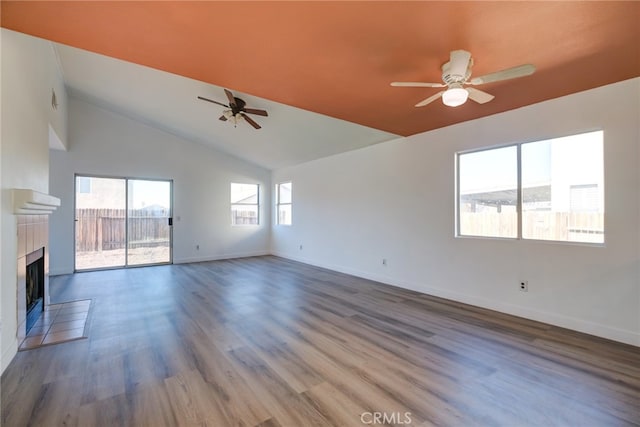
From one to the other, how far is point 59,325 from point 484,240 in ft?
16.6

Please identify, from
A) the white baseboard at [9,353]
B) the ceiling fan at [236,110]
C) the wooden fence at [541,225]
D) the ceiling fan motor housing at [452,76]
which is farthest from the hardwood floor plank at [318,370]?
the ceiling fan at [236,110]

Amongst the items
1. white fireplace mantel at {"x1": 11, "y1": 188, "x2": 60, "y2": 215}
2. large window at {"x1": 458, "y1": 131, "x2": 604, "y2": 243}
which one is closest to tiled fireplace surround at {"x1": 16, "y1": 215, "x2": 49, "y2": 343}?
white fireplace mantel at {"x1": 11, "y1": 188, "x2": 60, "y2": 215}

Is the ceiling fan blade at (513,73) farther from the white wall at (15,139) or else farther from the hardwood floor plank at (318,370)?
the white wall at (15,139)

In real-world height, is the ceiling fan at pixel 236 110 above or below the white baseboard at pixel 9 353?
above

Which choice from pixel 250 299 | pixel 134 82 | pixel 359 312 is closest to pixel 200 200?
pixel 134 82

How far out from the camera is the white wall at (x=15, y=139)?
2.18 metres

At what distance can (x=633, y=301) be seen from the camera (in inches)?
101

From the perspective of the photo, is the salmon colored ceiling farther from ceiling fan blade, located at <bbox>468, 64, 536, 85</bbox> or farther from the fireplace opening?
the fireplace opening

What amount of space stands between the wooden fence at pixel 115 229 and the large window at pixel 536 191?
21.1 ft

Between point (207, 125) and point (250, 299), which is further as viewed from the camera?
point (207, 125)

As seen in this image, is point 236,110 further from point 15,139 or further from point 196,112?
point 15,139

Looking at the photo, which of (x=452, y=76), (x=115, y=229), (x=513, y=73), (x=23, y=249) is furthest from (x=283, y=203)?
(x=513, y=73)

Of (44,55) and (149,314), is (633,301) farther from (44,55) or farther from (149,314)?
(44,55)

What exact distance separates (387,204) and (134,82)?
453cm
